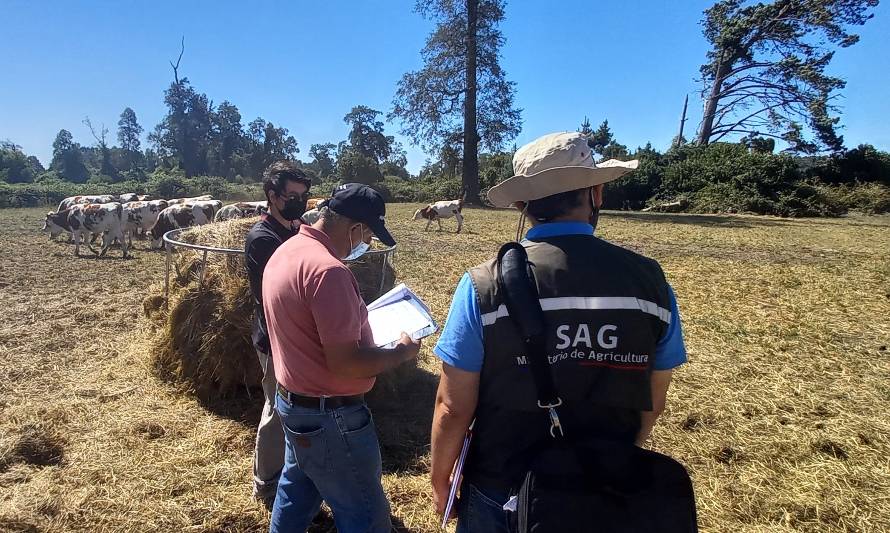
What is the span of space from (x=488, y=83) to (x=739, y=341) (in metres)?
31.7

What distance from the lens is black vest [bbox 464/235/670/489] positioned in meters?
1.45

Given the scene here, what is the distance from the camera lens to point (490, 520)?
5.19 ft

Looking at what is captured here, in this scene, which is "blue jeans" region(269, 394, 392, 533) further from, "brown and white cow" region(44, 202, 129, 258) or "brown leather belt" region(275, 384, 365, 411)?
"brown and white cow" region(44, 202, 129, 258)

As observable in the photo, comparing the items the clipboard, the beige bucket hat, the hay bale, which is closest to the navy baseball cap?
the beige bucket hat

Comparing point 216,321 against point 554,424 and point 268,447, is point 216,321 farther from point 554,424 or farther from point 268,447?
point 554,424

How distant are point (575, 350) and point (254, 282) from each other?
2259 mm

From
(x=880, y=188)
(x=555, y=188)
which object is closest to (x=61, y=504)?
(x=555, y=188)

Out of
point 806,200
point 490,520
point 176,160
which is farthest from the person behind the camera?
point 176,160

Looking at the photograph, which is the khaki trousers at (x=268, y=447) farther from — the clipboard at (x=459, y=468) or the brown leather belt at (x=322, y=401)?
the clipboard at (x=459, y=468)

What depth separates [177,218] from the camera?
50.1ft

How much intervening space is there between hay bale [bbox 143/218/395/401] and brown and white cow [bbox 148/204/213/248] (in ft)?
34.1

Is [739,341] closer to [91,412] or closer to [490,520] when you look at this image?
[490,520]

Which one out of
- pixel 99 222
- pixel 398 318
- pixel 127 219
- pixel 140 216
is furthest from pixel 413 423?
pixel 140 216

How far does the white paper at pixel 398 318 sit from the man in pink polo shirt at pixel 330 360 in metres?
0.07
